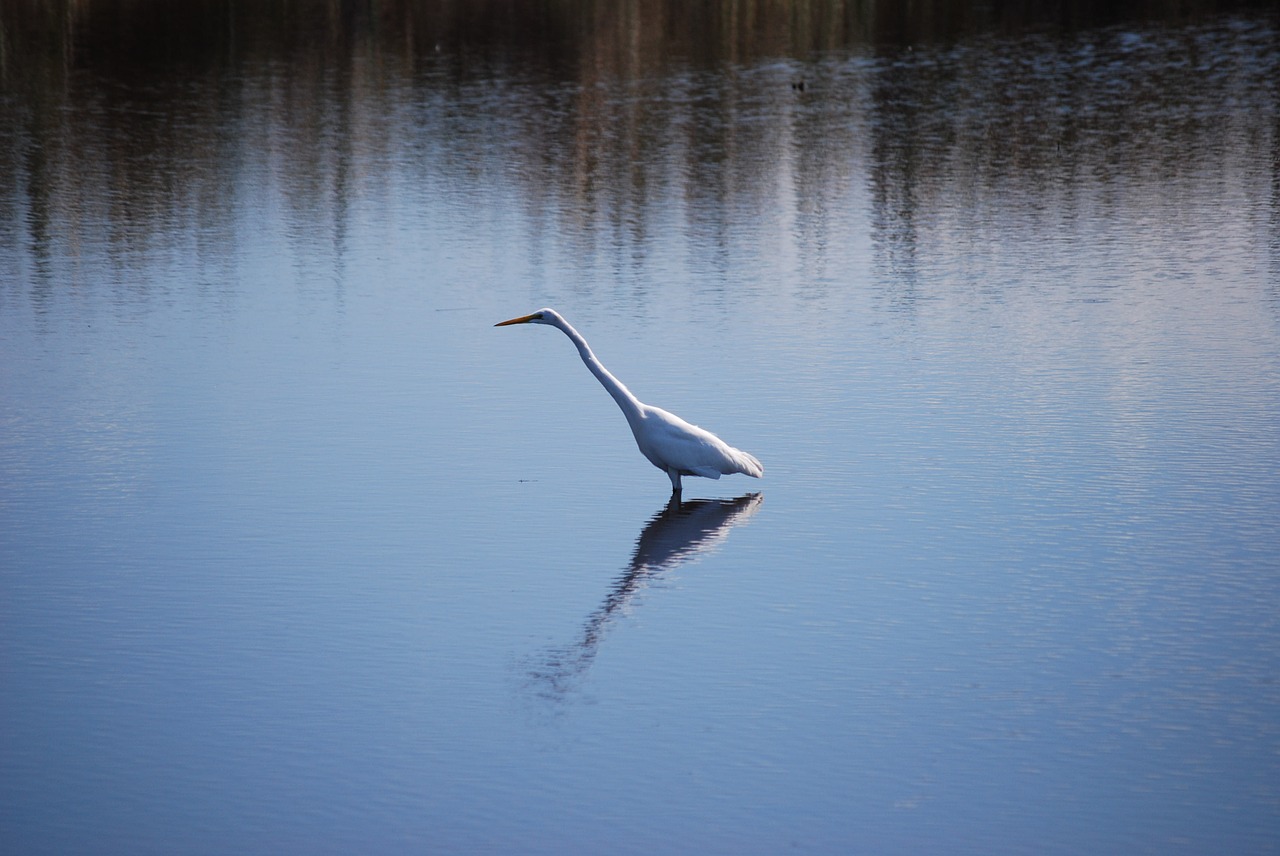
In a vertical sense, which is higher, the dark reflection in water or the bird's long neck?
the dark reflection in water

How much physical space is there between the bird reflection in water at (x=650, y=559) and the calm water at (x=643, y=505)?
3cm

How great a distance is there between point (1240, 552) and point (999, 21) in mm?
31905

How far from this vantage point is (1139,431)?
9258mm

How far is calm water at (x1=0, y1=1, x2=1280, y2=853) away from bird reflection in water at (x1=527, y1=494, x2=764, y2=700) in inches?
1.1

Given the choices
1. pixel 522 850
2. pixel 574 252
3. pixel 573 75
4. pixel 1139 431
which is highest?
pixel 573 75

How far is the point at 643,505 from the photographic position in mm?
8367

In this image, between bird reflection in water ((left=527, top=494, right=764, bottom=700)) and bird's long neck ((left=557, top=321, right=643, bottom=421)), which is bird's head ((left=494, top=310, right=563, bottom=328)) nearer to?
bird's long neck ((left=557, top=321, right=643, bottom=421))

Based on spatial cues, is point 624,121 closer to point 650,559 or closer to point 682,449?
point 682,449

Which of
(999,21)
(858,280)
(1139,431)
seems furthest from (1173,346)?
(999,21)

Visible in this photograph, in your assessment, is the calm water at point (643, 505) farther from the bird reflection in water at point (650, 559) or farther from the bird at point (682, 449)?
the bird at point (682, 449)

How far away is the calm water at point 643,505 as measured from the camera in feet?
17.6

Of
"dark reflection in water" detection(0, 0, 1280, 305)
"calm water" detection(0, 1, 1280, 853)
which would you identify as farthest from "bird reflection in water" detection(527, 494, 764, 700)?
"dark reflection in water" detection(0, 0, 1280, 305)

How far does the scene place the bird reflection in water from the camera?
6.23 metres

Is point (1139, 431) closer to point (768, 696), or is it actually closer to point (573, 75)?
point (768, 696)
